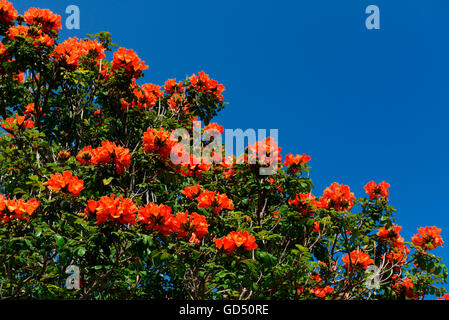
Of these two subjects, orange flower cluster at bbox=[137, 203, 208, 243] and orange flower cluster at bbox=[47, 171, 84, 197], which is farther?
orange flower cluster at bbox=[47, 171, 84, 197]

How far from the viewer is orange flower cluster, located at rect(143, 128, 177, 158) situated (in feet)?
16.4

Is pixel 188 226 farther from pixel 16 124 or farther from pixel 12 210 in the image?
pixel 16 124

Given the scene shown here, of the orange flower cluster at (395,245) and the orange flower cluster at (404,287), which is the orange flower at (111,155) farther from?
the orange flower cluster at (404,287)

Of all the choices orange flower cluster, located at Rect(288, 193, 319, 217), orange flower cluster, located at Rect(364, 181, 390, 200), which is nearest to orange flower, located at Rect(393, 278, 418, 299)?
orange flower cluster, located at Rect(364, 181, 390, 200)

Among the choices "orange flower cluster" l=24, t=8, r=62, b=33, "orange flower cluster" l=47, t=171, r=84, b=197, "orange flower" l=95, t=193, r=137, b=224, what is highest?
"orange flower cluster" l=24, t=8, r=62, b=33

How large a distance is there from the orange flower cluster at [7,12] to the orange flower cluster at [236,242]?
574 centimetres

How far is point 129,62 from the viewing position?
245 inches

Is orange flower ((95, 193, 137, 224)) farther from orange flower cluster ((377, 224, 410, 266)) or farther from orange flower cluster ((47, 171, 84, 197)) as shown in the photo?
orange flower cluster ((377, 224, 410, 266))

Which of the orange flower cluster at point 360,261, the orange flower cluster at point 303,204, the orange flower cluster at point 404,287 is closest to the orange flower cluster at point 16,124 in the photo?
the orange flower cluster at point 303,204

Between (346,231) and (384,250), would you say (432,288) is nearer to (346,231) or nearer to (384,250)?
(384,250)

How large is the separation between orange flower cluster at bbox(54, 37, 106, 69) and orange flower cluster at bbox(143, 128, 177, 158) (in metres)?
2.43
